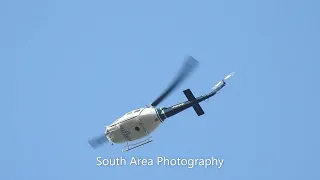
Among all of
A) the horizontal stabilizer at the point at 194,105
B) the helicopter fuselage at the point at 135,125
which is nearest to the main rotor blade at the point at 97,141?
the helicopter fuselage at the point at 135,125

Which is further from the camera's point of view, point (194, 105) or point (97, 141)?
point (97, 141)

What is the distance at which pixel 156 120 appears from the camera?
2922 centimetres

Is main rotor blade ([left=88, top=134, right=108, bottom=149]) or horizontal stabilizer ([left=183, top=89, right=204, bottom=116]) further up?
main rotor blade ([left=88, top=134, right=108, bottom=149])

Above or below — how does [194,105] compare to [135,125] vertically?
below

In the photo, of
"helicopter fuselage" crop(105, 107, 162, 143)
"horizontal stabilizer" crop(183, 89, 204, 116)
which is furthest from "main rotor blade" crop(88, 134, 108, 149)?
"horizontal stabilizer" crop(183, 89, 204, 116)

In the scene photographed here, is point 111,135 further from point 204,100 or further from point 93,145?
point 204,100

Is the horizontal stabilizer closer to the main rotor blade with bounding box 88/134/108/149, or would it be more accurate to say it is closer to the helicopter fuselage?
the helicopter fuselage

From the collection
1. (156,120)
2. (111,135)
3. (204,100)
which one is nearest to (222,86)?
(204,100)

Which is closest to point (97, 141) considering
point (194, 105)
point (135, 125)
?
point (135, 125)

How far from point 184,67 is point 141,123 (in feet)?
9.23

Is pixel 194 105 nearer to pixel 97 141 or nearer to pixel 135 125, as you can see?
pixel 135 125

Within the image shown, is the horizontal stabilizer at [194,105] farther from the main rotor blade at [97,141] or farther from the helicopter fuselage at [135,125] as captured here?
the main rotor blade at [97,141]

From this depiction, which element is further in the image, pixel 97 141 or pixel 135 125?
pixel 97 141

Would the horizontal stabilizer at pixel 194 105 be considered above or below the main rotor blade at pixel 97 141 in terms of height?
below
